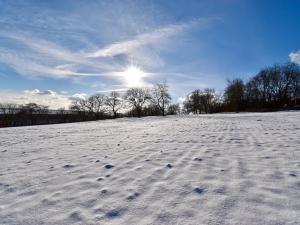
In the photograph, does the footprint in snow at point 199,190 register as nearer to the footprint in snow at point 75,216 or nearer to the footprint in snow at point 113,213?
the footprint in snow at point 113,213

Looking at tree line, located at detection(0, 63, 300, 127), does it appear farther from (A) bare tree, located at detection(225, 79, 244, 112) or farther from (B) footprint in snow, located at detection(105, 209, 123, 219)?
(B) footprint in snow, located at detection(105, 209, 123, 219)

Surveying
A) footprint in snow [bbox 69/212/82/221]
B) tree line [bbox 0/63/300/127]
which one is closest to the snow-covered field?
footprint in snow [bbox 69/212/82/221]

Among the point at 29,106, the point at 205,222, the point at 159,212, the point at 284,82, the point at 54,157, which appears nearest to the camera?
the point at 205,222

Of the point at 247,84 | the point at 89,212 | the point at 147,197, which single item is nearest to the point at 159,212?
the point at 147,197

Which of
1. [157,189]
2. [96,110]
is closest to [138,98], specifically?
[96,110]

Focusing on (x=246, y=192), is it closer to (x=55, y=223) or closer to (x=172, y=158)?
(x=172, y=158)

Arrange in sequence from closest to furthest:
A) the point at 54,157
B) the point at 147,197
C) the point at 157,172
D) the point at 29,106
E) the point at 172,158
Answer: the point at 147,197
the point at 157,172
the point at 172,158
the point at 54,157
the point at 29,106

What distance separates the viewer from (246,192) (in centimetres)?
293

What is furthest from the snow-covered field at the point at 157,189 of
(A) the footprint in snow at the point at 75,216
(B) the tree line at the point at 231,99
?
(B) the tree line at the point at 231,99

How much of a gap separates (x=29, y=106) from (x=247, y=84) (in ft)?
264

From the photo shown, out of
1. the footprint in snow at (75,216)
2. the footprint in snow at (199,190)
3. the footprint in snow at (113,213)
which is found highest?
the footprint in snow at (199,190)

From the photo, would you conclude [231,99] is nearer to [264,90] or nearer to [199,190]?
[264,90]

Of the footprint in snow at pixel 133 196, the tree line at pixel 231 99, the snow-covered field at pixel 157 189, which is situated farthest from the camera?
the tree line at pixel 231 99

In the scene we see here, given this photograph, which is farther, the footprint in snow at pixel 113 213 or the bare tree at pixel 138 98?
the bare tree at pixel 138 98
